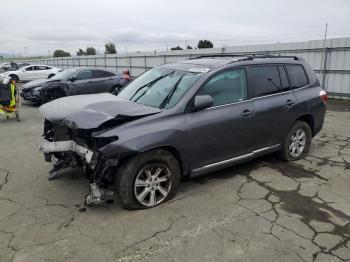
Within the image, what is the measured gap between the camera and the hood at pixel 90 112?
3711mm

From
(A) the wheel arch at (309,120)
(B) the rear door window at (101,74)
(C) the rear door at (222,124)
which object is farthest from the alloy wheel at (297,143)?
(B) the rear door window at (101,74)

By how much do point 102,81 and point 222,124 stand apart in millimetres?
9731

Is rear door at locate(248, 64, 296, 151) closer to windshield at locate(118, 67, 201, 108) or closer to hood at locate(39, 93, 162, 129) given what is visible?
windshield at locate(118, 67, 201, 108)

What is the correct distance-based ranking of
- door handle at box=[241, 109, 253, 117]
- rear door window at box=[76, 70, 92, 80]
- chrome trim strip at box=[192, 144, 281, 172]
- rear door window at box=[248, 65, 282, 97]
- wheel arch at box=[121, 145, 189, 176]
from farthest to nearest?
rear door window at box=[76, 70, 92, 80] < rear door window at box=[248, 65, 282, 97] < door handle at box=[241, 109, 253, 117] < chrome trim strip at box=[192, 144, 281, 172] < wheel arch at box=[121, 145, 189, 176]

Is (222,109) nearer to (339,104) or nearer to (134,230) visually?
(134,230)

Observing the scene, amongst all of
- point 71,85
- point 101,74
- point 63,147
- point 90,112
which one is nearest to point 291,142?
point 90,112

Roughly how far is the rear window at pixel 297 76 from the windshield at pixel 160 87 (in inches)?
75.8

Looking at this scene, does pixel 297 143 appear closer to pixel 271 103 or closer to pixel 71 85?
pixel 271 103

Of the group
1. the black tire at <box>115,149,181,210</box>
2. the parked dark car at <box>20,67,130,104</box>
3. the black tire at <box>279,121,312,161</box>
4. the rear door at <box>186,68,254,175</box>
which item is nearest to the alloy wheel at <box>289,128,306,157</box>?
the black tire at <box>279,121,312,161</box>

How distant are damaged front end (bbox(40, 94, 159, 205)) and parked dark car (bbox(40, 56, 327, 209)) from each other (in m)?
0.01

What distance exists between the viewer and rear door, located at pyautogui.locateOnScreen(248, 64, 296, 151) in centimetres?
486

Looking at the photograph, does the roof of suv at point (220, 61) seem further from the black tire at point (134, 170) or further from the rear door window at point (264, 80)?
the black tire at point (134, 170)

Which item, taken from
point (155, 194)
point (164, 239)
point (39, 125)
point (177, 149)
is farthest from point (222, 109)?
point (39, 125)

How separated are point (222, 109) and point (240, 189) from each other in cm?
113
